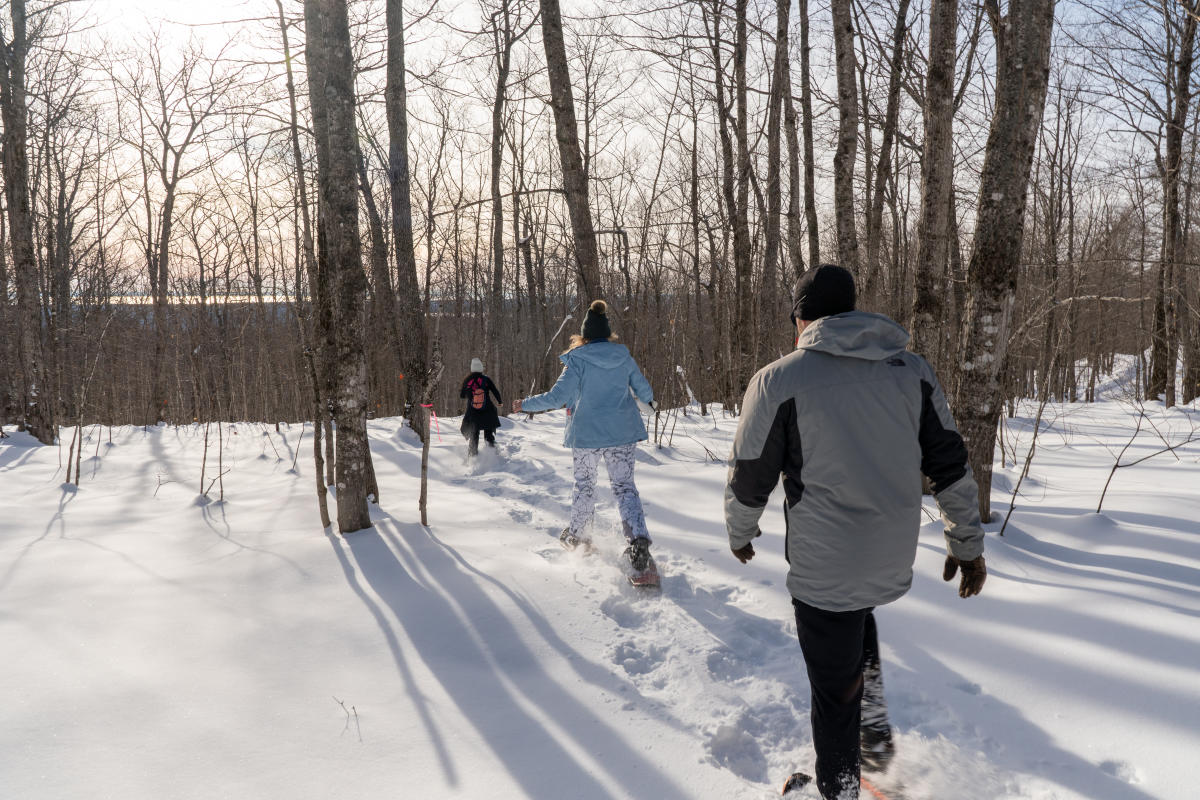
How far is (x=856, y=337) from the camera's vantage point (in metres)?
1.82

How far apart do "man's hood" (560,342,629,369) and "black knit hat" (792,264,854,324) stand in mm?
2228

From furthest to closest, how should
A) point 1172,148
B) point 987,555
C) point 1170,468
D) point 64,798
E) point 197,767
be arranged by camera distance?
point 1172,148 < point 1170,468 < point 987,555 < point 197,767 < point 64,798

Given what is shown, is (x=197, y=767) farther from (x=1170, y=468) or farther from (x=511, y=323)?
(x=511, y=323)

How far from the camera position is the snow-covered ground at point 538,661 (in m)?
2.13

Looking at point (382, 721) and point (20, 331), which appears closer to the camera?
point (382, 721)

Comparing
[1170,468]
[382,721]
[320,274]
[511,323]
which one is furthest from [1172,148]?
[511,323]

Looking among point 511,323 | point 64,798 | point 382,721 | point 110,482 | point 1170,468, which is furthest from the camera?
point 511,323

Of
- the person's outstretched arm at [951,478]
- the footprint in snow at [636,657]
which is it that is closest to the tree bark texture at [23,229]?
the footprint in snow at [636,657]

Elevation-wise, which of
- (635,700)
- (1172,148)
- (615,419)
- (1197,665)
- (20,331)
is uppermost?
(1172,148)

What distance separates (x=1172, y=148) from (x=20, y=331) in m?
24.8

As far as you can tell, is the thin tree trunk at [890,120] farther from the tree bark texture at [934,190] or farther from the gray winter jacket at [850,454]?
the gray winter jacket at [850,454]

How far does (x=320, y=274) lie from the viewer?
441 cm

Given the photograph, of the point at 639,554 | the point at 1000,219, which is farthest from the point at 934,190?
the point at 639,554

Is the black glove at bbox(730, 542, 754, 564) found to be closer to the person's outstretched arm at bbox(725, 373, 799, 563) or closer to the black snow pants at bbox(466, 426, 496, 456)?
the person's outstretched arm at bbox(725, 373, 799, 563)
